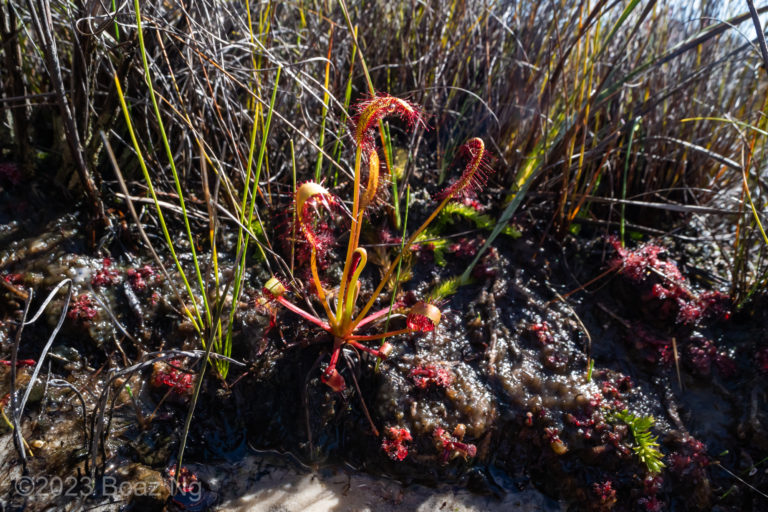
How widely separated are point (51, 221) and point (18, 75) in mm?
684

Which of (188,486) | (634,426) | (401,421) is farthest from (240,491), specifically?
(634,426)

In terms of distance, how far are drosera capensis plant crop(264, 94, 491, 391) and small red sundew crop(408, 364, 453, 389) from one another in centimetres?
17

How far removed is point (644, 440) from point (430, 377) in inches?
39.4

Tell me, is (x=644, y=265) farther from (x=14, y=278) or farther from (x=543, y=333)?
(x=14, y=278)

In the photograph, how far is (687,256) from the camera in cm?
290

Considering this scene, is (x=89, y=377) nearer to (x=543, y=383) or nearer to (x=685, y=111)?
(x=543, y=383)

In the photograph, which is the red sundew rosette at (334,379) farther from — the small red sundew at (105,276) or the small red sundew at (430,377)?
the small red sundew at (105,276)

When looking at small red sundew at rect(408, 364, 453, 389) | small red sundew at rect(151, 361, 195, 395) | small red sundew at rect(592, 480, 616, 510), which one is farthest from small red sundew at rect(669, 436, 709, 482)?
small red sundew at rect(151, 361, 195, 395)

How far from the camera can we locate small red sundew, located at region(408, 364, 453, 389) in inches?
85.9

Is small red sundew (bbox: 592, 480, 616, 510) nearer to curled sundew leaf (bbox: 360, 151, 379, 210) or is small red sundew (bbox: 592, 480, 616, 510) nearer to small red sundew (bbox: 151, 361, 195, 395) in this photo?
curled sundew leaf (bbox: 360, 151, 379, 210)

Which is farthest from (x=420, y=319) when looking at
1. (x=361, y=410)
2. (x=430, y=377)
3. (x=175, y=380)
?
(x=175, y=380)

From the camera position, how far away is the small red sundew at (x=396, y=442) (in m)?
2.01

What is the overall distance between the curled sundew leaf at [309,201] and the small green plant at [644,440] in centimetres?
165

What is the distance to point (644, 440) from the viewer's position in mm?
2129
